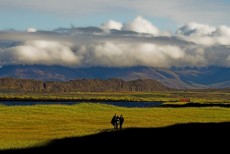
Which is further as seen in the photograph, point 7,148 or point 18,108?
point 18,108

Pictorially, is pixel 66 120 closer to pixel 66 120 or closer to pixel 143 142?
pixel 66 120

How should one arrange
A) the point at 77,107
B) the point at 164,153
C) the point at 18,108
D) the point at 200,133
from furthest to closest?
the point at 77,107, the point at 18,108, the point at 200,133, the point at 164,153

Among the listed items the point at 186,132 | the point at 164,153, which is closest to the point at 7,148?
the point at 164,153

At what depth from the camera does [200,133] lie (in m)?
64.2

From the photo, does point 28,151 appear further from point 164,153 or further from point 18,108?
point 18,108

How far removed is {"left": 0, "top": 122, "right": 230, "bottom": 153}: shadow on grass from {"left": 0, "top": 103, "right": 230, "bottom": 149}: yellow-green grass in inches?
162

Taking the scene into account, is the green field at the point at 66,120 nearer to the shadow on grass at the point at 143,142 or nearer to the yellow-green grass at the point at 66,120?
the yellow-green grass at the point at 66,120

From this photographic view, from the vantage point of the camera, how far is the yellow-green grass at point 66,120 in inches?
2655

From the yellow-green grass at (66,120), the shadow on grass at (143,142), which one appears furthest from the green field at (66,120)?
the shadow on grass at (143,142)

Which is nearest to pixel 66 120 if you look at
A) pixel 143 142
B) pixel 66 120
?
pixel 66 120

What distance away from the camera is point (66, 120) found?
337 feet

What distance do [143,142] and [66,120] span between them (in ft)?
161

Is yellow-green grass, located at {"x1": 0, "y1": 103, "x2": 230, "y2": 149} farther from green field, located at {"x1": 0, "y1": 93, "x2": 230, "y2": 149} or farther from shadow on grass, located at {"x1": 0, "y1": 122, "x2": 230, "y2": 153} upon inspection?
shadow on grass, located at {"x1": 0, "y1": 122, "x2": 230, "y2": 153}

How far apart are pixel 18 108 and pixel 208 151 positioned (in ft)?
285
